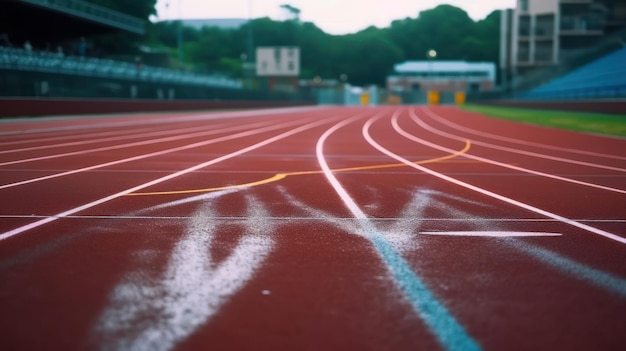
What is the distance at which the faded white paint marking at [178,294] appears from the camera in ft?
8.49

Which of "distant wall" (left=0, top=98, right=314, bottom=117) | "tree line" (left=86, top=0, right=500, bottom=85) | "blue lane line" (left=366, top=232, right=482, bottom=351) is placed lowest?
"blue lane line" (left=366, top=232, right=482, bottom=351)

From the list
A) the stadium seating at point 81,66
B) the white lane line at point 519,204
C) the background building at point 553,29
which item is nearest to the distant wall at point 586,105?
the white lane line at point 519,204

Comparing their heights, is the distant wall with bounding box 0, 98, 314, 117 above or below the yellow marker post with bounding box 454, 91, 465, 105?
below

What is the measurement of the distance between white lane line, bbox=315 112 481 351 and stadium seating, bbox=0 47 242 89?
918 inches

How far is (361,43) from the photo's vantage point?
130 meters

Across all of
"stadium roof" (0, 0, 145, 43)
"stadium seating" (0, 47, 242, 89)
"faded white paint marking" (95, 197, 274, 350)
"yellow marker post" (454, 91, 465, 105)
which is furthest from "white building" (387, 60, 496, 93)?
"faded white paint marking" (95, 197, 274, 350)

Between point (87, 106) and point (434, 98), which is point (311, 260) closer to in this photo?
point (87, 106)

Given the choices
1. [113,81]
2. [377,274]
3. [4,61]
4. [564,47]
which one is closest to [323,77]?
[564,47]

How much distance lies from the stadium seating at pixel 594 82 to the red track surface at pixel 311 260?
2073cm

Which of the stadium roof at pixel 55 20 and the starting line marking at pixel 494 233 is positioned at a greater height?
the stadium roof at pixel 55 20

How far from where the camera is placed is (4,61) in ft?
78.1

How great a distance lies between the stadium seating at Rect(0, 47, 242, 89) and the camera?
2506cm

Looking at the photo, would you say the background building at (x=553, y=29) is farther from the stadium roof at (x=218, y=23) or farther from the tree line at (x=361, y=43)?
the stadium roof at (x=218, y=23)

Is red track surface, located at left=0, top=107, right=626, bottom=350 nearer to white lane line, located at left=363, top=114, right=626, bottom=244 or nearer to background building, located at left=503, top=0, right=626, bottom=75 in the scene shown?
white lane line, located at left=363, top=114, right=626, bottom=244
